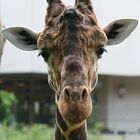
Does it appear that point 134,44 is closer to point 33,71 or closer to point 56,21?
point 33,71

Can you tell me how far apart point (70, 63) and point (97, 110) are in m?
21.3

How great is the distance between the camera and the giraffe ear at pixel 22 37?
20.0 feet

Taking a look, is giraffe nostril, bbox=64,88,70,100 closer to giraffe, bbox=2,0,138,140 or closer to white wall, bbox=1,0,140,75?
giraffe, bbox=2,0,138,140

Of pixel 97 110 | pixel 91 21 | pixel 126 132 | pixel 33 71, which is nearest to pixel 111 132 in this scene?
pixel 126 132

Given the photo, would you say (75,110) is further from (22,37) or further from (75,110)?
(22,37)

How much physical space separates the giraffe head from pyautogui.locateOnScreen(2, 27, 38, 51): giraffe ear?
0.04 feet

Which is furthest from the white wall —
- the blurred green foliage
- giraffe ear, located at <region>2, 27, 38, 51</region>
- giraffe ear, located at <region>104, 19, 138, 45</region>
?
giraffe ear, located at <region>104, 19, 138, 45</region>

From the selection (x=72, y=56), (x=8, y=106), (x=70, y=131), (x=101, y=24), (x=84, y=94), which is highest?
(x=72, y=56)

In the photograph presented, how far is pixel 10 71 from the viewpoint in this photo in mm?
26000

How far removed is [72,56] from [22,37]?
1.04m

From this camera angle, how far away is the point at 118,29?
6.11 m

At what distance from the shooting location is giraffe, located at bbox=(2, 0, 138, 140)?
16.5ft

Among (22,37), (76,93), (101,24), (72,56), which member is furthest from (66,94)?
(101,24)

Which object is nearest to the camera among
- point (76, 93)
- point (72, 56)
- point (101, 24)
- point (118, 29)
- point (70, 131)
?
point (76, 93)
